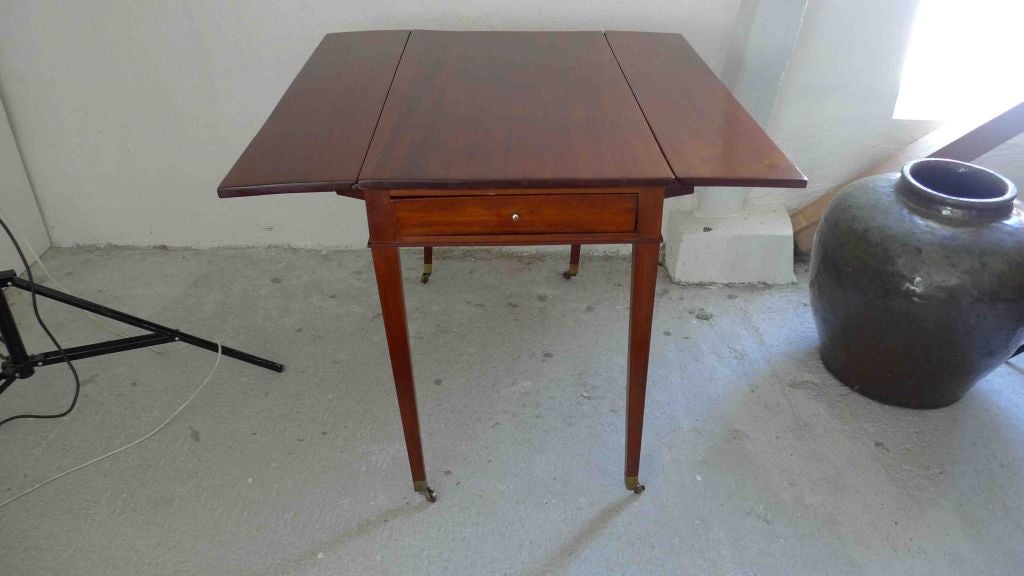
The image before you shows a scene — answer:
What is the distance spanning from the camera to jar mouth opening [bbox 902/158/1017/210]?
1.60m

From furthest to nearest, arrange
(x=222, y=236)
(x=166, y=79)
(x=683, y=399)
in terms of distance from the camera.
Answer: (x=222, y=236) → (x=166, y=79) → (x=683, y=399)

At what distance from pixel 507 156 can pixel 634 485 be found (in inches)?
30.8

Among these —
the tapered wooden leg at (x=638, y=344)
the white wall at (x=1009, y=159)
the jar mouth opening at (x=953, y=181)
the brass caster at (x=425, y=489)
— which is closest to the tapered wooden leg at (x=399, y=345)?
the brass caster at (x=425, y=489)

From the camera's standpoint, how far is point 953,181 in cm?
172

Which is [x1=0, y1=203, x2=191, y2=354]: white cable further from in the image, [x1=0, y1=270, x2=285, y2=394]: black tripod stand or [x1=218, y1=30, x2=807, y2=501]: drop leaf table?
[x1=218, y1=30, x2=807, y2=501]: drop leaf table

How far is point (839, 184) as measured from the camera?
7.32 feet

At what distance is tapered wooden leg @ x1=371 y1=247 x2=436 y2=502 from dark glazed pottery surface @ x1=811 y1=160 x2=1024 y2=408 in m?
1.05

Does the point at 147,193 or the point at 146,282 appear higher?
the point at 147,193

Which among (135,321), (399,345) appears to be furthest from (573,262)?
(135,321)

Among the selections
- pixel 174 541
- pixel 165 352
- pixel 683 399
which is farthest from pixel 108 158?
pixel 683 399

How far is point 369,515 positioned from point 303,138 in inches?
30.7

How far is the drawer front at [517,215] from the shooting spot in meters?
1.14

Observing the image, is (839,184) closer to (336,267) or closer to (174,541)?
(336,267)

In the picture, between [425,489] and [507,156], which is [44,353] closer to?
[425,489]
